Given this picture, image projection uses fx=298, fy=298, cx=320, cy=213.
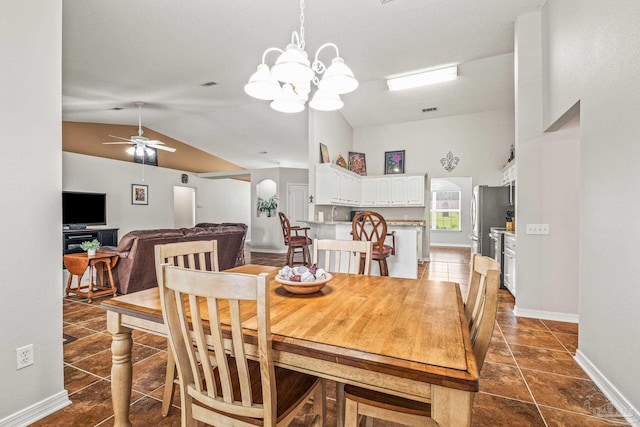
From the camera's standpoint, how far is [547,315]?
3109 mm

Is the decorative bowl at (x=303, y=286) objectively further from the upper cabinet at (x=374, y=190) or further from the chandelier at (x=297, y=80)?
the upper cabinet at (x=374, y=190)

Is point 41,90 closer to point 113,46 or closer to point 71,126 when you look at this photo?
point 113,46

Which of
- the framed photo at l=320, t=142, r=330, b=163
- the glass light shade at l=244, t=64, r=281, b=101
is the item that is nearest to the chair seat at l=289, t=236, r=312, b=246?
the framed photo at l=320, t=142, r=330, b=163

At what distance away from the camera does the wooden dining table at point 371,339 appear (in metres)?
0.81

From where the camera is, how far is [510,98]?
5.68m

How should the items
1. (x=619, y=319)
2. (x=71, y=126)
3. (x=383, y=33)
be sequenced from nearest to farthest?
1. (x=619, y=319)
2. (x=383, y=33)
3. (x=71, y=126)

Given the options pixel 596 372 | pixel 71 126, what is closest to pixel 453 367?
pixel 596 372

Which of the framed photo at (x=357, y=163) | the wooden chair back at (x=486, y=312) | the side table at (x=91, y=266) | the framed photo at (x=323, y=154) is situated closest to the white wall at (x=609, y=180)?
the wooden chair back at (x=486, y=312)

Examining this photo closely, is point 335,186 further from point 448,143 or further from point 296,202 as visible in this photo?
point 296,202

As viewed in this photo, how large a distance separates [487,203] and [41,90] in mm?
5505

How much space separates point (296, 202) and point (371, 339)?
8038 millimetres

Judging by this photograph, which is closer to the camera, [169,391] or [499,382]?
[169,391]

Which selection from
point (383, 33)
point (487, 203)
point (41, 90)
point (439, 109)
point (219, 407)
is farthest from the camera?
point (439, 109)

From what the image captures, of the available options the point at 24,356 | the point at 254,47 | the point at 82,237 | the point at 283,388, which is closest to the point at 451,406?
the point at 283,388
